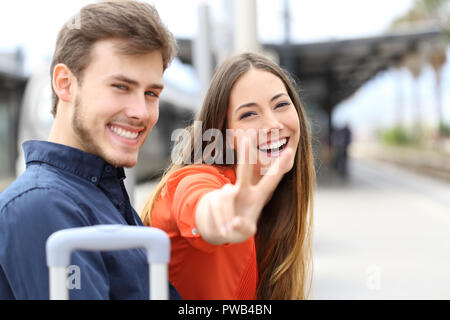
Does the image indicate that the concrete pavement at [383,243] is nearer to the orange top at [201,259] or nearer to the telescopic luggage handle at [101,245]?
the orange top at [201,259]

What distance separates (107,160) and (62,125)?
173 millimetres

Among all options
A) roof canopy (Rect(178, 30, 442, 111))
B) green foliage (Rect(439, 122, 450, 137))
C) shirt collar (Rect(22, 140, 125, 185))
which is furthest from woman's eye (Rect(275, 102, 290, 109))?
green foliage (Rect(439, 122, 450, 137))

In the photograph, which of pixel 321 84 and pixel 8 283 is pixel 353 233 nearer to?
pixel 8 283

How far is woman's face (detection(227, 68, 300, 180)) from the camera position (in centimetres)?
188

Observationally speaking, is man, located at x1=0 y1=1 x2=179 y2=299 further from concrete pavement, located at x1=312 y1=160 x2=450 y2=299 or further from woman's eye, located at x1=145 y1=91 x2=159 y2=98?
concrete pavement, located at x1=312 y1=160 x2=450 y2=299

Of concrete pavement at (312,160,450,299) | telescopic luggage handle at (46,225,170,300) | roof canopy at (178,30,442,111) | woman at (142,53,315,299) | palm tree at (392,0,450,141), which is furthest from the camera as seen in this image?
palm tree at (392,0,450,141)

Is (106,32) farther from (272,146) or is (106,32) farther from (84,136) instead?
(272,146)

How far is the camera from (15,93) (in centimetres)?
1777

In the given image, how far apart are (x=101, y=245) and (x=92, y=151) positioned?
53cm

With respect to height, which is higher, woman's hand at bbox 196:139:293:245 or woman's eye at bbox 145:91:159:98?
woman's eye at bbox 145:91:159:98

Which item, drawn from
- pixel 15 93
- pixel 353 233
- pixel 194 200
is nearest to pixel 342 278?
pixel 353 233

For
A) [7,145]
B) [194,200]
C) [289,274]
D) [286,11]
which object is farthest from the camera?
[7,145]

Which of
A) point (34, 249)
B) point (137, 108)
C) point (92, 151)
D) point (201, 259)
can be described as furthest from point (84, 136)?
point (201, 259)

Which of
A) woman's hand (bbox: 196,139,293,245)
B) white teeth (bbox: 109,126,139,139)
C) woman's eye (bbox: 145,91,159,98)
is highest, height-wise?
woman's eye (bbox: 145,91,159,98)
